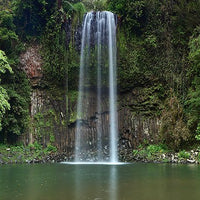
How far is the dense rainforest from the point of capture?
733 inches

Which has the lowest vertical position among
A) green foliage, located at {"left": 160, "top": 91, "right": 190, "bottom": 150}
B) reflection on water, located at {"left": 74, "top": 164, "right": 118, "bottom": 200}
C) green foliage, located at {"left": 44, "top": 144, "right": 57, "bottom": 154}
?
reflection on water, located at {"left": 74, "top": 164, "right": 118, "bottom": 200}

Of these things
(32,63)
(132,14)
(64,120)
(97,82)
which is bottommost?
(64,120)

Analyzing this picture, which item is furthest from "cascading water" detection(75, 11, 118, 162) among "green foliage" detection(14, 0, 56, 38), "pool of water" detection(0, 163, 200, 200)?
"pool of water" detection(0, 163, 200, 200)

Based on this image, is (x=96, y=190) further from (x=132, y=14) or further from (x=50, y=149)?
(x=132, y=14)

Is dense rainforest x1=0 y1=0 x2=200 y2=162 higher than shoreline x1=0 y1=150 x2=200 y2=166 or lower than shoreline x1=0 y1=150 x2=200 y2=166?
higher

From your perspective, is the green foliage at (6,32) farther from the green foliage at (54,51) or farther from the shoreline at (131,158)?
the shoreline at (131,158)

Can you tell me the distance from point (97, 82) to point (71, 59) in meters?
2.46

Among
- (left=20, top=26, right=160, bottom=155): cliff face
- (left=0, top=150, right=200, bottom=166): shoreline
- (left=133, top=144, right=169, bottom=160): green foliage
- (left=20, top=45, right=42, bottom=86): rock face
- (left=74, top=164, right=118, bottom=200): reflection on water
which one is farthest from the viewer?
(left=20, top=45, right=42, bottom=86): rock face

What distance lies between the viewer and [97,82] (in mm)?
19656

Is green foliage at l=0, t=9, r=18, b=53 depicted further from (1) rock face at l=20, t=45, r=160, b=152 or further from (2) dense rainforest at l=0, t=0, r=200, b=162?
(1) rock face at l=20, t=45, r=160, b=152

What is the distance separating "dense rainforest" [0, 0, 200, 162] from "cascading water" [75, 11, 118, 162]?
0.53 meters

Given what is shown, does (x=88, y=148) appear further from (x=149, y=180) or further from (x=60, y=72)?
(x=149, y=180)

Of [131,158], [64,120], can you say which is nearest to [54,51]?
[64,120]

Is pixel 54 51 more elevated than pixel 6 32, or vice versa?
pixel 6 32
